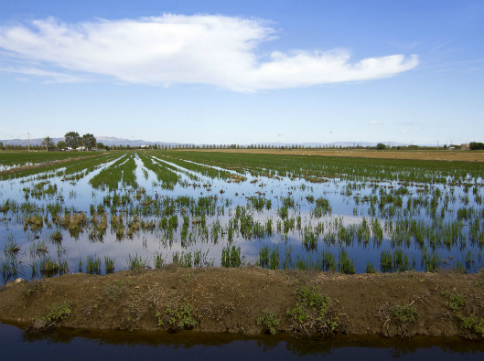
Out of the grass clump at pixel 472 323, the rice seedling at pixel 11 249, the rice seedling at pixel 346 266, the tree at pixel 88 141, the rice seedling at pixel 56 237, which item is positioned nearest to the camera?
the grass clump at pixel 472 323

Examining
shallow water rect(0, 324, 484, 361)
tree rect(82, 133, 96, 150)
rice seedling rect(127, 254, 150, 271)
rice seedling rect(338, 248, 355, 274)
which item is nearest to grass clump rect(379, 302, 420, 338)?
shallow water rect(0, 324, 484, 361)

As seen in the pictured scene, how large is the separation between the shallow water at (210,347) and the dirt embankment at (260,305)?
13 centimetres

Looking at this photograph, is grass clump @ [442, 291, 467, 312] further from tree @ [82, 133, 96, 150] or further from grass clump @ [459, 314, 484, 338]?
tree @ [82, 133, 96, 150]

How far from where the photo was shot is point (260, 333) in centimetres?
430

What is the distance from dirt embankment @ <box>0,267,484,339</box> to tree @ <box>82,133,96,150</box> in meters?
142

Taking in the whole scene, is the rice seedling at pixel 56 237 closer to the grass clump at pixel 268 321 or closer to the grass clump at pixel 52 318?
the grass clump at pixel 52 318

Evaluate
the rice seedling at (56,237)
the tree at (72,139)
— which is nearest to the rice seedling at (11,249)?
the rice seedling at (56,237)

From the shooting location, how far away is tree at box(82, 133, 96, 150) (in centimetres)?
13250

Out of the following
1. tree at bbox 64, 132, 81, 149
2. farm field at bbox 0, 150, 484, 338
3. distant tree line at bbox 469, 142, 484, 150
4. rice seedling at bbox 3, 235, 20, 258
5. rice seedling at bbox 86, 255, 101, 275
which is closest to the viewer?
farm field at bbox 0, 150, 484, 338

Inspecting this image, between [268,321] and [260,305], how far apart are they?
0.26 metres

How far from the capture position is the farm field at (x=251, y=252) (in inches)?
175

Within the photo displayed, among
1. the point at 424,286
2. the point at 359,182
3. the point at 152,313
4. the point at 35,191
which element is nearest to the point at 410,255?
the point at 424,286

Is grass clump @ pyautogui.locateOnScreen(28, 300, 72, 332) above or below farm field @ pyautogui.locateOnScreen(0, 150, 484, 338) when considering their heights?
below

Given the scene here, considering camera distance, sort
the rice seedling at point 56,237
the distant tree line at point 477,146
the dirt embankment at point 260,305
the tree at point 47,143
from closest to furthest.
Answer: the dirt embankment at point 260,305 < the rice seedling at point 56,237 < the distant tree line at point 477,146 < the tree at point 47,143
